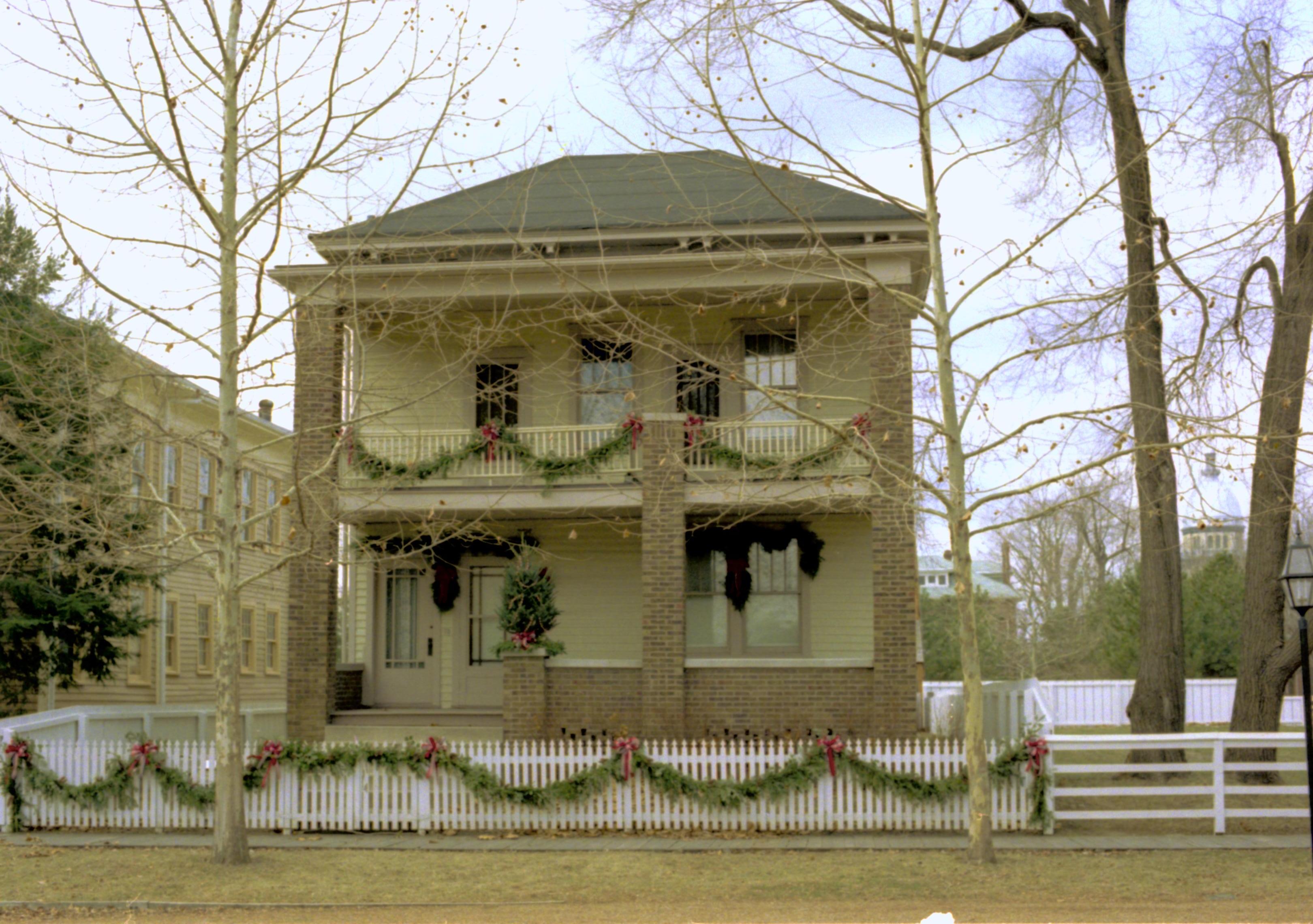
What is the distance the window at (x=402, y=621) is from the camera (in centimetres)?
2127

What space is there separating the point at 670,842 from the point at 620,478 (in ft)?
18.9

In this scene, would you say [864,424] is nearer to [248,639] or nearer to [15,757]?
[15,757]

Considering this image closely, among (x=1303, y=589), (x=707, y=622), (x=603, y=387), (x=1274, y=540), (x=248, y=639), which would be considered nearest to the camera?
(x=1303, y=589)

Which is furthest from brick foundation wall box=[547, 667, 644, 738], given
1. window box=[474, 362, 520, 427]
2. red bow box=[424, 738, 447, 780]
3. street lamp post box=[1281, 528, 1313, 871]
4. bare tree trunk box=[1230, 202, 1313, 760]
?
street lamp post box=[1281, 528, 1313, 871]

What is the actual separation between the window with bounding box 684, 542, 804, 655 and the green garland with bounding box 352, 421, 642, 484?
9.08ft

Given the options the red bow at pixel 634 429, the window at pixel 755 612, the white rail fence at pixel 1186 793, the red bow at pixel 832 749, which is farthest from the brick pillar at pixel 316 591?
the white rail fence at pixel 1186 793

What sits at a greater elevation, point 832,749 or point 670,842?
point 832,749

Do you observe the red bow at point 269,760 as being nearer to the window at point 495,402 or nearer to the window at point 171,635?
the window at point 495,402

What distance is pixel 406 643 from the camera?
2133 centimetres

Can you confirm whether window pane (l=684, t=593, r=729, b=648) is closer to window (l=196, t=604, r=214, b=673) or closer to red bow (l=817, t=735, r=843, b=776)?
red bow (l=817, t=735, r=843, b=776)

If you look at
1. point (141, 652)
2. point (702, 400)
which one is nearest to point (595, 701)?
point (702, 400)

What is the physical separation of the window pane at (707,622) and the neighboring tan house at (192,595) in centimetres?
617

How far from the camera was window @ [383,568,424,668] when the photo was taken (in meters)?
21.3

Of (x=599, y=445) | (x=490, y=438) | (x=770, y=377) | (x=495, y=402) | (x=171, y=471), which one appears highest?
(x=770, y=377)
